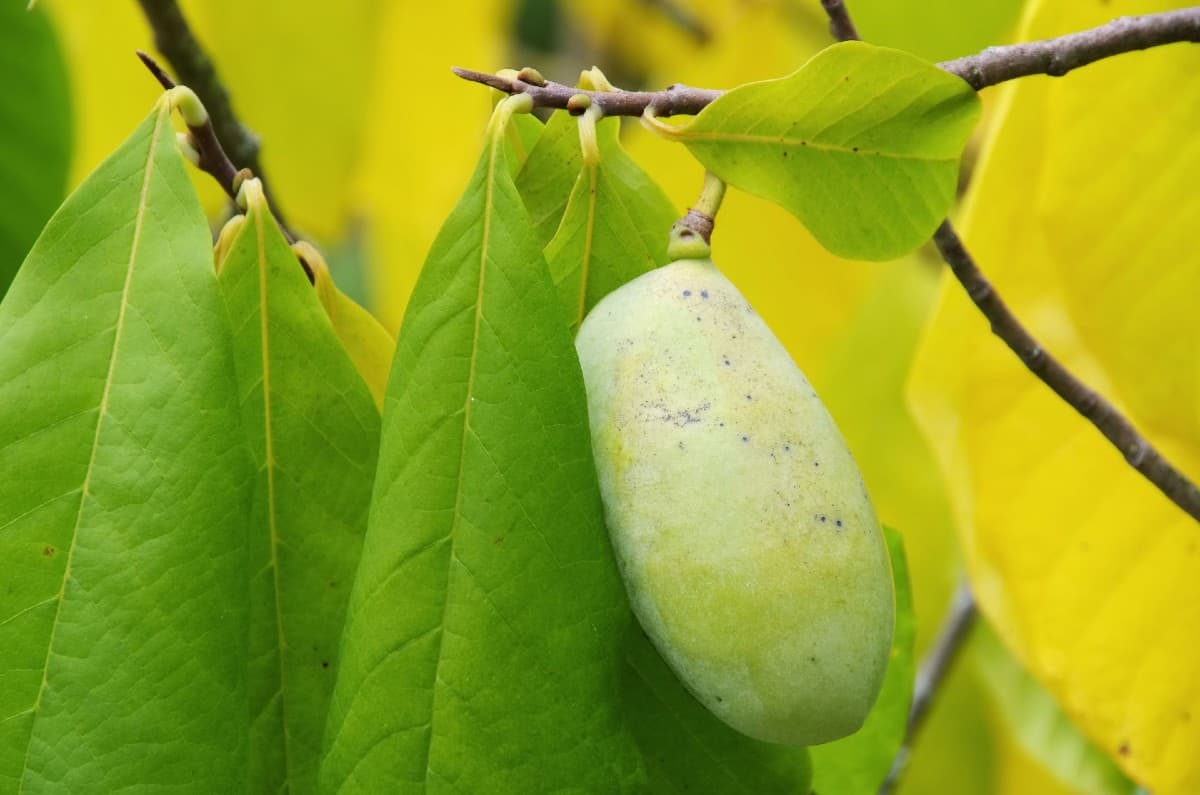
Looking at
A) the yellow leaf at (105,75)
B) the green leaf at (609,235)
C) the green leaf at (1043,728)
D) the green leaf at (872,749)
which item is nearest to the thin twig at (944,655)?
the green leaf at (1043,728)

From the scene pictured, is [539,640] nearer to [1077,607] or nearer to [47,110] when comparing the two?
[1077,607]

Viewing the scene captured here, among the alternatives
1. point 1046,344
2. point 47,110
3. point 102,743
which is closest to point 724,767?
point 102,743

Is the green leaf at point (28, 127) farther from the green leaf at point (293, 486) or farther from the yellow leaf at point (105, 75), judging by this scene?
the yellow leaf at point (105, 75)

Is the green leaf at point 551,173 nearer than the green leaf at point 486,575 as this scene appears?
No

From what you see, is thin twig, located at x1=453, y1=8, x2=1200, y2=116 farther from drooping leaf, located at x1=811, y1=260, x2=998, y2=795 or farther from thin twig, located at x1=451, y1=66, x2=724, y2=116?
drooping leaf, located at x1=811, y1=260, x2=998, y2=795

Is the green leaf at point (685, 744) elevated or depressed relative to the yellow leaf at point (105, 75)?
depressed
